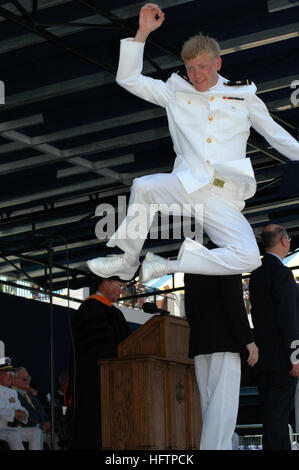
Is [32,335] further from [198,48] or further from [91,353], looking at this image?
[198,48]

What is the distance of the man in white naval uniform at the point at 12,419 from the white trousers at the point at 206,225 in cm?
456

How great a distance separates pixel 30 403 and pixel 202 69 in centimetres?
585

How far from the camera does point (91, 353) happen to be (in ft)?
19.4

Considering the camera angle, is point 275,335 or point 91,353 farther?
point 91,353

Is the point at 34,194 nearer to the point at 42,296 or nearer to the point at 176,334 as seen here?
the point at 42,296

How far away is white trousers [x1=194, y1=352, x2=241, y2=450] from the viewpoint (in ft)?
12.5

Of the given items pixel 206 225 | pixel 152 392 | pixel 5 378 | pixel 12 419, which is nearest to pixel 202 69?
pixel 206 225

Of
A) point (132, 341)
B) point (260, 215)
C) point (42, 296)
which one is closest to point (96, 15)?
point (132, 341)

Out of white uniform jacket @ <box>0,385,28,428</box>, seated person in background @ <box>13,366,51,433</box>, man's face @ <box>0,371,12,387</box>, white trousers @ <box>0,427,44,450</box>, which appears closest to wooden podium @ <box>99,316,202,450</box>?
white trousers @ <box>0,427,44,450</box>

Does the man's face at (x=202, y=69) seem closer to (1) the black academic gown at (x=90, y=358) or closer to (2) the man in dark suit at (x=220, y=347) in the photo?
(2) the man in dark suit at (x=220, y=347)

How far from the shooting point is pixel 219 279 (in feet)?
12.8

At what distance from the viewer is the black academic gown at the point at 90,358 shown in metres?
5.87

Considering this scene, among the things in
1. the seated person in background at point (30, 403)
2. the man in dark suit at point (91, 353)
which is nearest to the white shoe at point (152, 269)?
the man in dark suit at point (91, 353)

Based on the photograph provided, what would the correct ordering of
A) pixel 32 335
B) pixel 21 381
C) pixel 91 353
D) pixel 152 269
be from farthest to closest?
pixel 32 335
pixel 21 381
pixel 91 353
pixel 152 269
